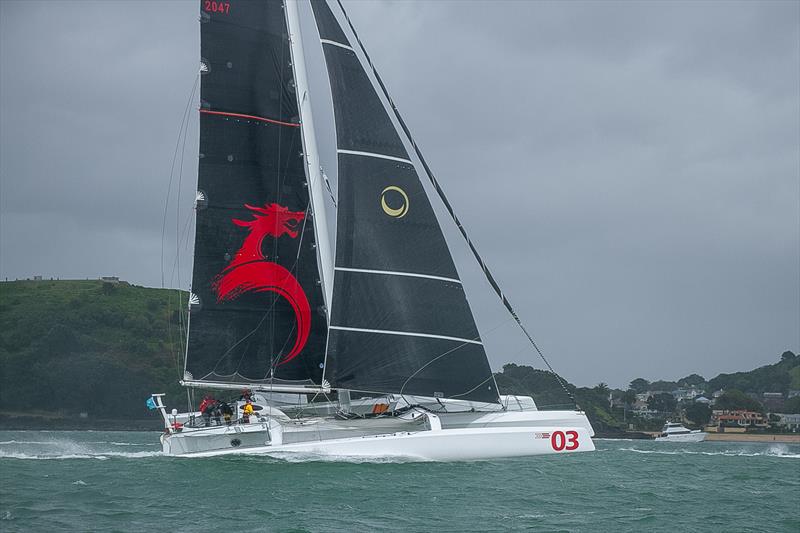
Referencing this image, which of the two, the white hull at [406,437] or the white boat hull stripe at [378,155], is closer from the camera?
the white hull at [406,437]

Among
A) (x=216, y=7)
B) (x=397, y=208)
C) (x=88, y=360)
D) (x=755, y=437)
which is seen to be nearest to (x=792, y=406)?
(x=755, y=437)

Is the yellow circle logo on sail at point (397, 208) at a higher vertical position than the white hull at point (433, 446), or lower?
higher

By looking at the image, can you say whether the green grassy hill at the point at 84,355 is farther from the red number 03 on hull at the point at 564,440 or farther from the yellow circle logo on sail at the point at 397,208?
the red number 03 on hull at the point at 564,440

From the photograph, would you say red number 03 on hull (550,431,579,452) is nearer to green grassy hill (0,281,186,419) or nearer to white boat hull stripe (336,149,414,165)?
white boat hull stripe (336,149,414,165)

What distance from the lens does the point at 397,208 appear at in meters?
29.3

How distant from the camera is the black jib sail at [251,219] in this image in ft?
100

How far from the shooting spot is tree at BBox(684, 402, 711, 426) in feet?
332

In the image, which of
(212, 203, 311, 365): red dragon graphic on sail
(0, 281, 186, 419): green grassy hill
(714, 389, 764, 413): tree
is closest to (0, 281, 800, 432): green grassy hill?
(0, 281, 186, 419): green grassy hill

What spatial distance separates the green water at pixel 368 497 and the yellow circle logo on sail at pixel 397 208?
6622 millimetres

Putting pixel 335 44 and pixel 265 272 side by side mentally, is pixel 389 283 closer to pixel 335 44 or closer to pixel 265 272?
pixel 265 272

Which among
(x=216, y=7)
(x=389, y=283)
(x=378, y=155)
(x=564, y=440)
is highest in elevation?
(x=216, y=7)

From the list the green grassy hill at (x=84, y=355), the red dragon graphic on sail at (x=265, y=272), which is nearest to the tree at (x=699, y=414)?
the green grassy hill at (x=84, y=355)

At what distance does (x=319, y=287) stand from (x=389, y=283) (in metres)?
3.15

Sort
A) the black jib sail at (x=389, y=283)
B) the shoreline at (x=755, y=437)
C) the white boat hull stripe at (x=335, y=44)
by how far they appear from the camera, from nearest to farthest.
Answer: the black jib sail at (x=389, y=283)
the white boat hull stripe at (x=335, y=44)
the shoreline at (x=755, y=437)
